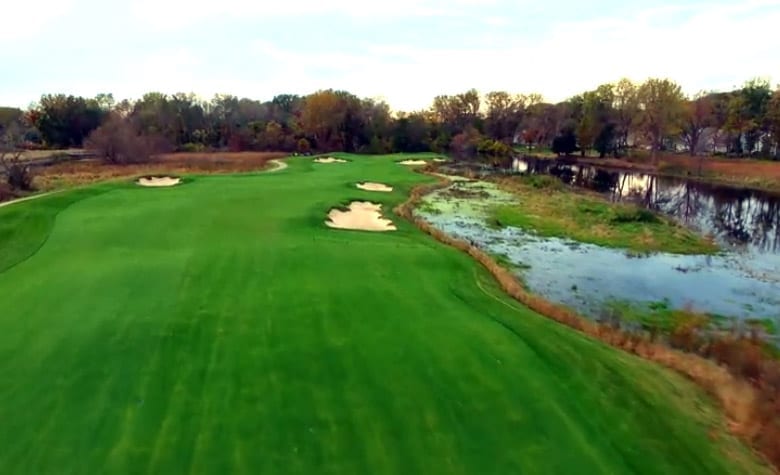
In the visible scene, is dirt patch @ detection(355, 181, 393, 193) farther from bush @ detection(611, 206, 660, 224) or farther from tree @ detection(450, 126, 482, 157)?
tree @ detection(450, 126, 482, 157)

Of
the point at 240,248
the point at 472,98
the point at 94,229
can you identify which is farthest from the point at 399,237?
the point at 472,98

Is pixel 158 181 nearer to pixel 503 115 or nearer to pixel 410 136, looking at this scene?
pixel 410 136

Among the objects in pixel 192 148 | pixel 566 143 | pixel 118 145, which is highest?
pixel 118 145

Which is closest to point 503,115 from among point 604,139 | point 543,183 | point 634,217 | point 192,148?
point 604,139

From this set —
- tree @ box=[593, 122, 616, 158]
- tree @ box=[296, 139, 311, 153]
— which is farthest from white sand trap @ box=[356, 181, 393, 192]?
tree @ box=[593, 122, 616, 158]

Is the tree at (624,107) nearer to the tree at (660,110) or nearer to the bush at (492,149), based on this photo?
the tree at (660,110)

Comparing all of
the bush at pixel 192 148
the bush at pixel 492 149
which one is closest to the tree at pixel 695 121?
the bush at pixel 492 149
